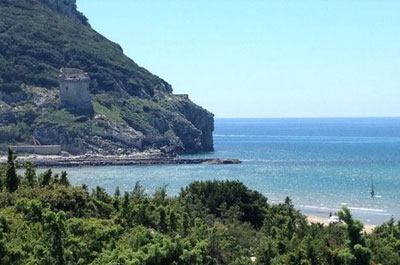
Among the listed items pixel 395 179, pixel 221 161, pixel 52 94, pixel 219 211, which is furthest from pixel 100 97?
pixel 219 211

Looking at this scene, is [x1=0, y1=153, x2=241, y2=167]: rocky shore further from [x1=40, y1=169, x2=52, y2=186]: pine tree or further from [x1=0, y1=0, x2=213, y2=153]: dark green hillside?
[x1=40, y1=169, x2=52, y2=186]: pine tree

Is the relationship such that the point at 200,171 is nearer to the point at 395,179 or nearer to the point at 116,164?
the point at 116,164

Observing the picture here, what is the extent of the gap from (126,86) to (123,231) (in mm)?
140482

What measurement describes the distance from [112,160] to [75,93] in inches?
1001

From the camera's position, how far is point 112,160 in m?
138

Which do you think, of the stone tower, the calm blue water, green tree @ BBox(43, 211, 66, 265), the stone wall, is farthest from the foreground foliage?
the stone tower

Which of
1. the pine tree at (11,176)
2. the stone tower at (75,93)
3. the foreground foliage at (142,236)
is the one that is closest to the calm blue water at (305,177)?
the stone tower at (75,93)

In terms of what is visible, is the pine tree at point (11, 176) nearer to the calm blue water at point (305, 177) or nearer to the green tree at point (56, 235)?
the green tree at point (56, 235)

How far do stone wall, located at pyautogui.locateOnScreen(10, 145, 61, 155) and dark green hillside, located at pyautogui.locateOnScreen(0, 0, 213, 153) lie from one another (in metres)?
3.44

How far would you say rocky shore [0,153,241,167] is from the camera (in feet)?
429

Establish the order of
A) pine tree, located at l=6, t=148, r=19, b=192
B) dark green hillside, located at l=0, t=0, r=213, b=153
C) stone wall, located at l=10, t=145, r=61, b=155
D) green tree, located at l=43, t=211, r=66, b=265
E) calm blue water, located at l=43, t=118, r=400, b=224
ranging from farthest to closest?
dark green hillside, located at l=0, t=0, r=213, b=153 < stone wall, located at l=10, t=145, r=61, b=155 < calm blue water, located at l=43, t=118, r=400, b=224 < pine tree, located at l=6, t=148, r=19, b=192 < green tree, located at l=43, t=211, r=66, b=265

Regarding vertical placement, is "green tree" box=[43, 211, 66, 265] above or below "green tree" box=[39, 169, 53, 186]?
below

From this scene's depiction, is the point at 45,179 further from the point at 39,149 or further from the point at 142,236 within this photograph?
the point at 39,149

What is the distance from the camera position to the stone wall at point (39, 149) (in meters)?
138
